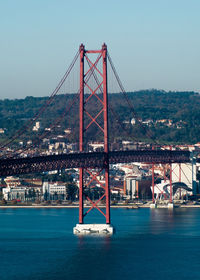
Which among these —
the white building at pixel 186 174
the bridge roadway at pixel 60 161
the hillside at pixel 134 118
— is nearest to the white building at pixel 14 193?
the hillside at pixel 134 118

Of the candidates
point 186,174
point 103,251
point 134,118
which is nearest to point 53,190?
point 186,174

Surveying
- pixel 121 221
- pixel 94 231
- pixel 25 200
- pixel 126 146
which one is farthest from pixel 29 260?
pixel 126 146

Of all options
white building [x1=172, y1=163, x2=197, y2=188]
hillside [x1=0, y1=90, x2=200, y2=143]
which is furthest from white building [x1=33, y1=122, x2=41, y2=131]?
white building [x1=172, y1=163, x2=197, y2=188]

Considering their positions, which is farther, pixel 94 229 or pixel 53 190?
pixel 53 190

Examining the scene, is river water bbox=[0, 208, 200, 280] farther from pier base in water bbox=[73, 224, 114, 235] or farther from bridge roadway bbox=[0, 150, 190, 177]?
bridge roadway bbox=[0, 150, 190, 177]

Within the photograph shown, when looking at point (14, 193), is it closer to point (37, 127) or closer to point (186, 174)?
point (186, 174)

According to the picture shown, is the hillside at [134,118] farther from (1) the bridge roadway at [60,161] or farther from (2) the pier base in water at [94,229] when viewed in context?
(2) the pier base in water at [94,229]

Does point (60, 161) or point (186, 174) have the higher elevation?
point (186, 174)

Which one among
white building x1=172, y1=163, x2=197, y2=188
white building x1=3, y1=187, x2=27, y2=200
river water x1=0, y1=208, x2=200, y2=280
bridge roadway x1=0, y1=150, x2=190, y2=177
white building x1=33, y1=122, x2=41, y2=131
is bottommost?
river water x1=0, y1=208, x2=200, y2=280
